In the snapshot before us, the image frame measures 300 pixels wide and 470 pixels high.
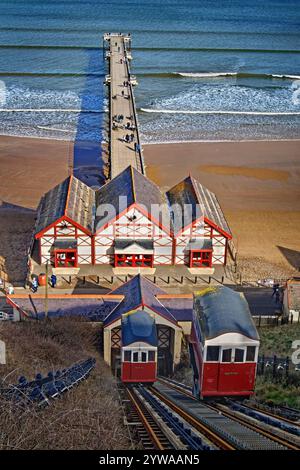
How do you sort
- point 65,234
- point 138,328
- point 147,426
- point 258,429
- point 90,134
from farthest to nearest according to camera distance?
point 90,134 < point 65,234 < point 138,328 < point 147,426 < point 258,429

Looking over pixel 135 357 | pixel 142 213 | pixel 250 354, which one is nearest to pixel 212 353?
pixel 250 354

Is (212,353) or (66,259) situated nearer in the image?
(212,353)

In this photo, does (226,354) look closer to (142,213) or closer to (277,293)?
(277,293)

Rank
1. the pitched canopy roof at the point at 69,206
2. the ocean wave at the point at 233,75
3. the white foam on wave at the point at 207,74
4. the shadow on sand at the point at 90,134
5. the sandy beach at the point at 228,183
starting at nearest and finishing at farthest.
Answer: the pitched canopy roof at the point at 69,206 < the sandy beach at the point at 228,183 < the shadow on sand at the point at 90,134 < the white foam on wave at the point at 207,74 < the ocean wave at the point at 233,75

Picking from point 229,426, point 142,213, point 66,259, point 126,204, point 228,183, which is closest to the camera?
point 229,426

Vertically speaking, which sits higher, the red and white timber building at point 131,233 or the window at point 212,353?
the red and white timber building at point 131,233

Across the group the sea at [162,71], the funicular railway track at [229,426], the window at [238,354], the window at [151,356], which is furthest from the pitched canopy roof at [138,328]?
the sea at [162,71]

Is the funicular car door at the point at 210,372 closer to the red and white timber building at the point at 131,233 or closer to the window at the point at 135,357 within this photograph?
the window at the point at 135,357
